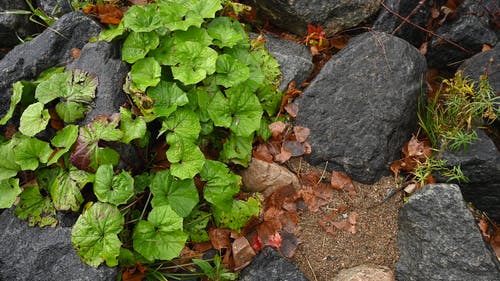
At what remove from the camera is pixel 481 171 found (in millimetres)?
3123

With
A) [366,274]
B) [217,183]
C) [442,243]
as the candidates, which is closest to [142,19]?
[217,183]

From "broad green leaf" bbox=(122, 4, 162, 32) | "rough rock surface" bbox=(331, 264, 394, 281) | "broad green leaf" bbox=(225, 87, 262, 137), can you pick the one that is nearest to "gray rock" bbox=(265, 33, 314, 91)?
"broad green leaf" bbox=(225, 87, 262, 137)

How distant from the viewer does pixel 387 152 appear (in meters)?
3.38

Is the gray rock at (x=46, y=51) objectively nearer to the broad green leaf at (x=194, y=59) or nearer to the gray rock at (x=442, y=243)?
the broad green leaf at (x=194, y=59)

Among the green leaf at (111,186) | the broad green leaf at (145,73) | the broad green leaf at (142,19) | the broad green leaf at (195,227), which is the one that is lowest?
the broad green leaf at (195,227)

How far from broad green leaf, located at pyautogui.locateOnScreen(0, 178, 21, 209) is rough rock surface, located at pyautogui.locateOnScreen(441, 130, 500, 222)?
2599 millimetres

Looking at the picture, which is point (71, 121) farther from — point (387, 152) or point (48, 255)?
point (387, 152)

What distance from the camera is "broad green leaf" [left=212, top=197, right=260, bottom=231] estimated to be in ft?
10.1

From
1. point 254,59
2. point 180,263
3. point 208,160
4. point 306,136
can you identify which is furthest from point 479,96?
point 180,263

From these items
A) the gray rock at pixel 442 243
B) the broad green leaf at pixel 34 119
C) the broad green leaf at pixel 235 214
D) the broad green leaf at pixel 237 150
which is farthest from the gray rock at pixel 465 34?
the broad green leaf at pixel 34 119

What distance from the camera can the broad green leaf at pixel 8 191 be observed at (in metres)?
2.85

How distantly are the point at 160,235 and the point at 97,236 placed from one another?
34 centimetres

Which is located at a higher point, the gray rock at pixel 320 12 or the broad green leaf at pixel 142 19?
the broad green leaf at pixel 142 19

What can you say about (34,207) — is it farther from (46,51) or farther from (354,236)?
(354,236)
